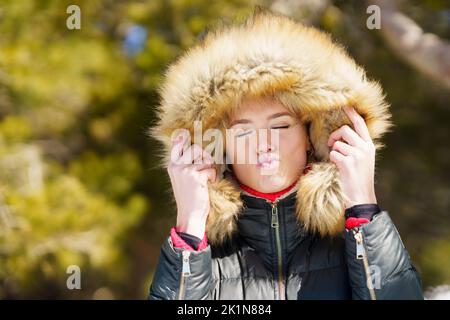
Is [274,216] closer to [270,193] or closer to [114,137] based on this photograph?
[270,193]

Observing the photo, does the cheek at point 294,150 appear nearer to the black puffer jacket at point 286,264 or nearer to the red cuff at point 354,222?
the black puffer jacket at point 286,264

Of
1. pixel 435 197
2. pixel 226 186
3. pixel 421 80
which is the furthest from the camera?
pixel 435 197

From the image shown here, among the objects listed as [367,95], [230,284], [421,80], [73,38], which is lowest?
[230,284]

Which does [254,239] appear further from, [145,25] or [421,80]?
[421,80]

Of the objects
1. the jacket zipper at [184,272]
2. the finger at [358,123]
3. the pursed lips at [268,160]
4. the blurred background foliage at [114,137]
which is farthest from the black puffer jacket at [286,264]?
the blurred background foliage at [114,137]

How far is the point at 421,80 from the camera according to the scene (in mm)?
4648

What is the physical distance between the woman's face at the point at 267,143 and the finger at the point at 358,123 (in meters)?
0.14

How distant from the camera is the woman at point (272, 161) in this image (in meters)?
1.36

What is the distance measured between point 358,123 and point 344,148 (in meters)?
0.09

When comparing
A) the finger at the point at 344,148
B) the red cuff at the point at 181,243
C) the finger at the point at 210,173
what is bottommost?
the red cuff at the point at 181,243

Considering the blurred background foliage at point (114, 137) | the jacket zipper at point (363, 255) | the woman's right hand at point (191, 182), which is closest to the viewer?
the jacket zipper at point (363, 255)

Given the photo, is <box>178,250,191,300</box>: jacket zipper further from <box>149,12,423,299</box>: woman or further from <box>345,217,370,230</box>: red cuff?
<box>345,217,370,230</box>: red cuff

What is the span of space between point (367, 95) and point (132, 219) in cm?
308
